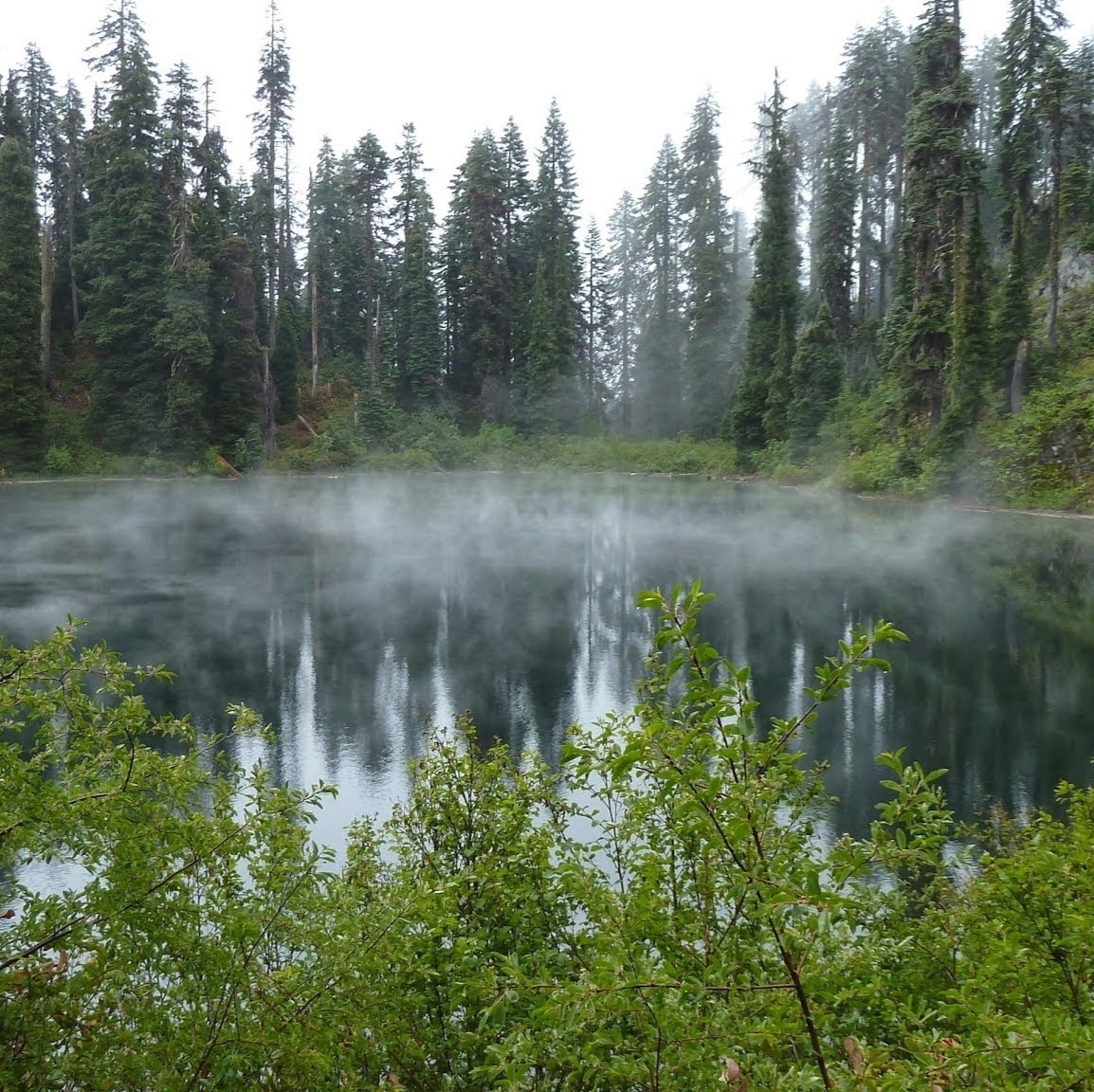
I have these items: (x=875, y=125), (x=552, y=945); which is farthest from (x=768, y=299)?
(x=552, y=945)

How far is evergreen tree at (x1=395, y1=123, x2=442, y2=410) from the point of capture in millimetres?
54406

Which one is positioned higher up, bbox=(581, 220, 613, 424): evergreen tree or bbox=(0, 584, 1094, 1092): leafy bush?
bbox=(581, 220, 613, 424): evergreen tree

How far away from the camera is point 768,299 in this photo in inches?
1866

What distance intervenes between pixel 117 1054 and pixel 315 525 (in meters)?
27.4

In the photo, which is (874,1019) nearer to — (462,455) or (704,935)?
(704,935)

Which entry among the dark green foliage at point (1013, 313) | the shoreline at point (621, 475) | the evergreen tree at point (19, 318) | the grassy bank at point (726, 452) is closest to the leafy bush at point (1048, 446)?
the grassy bank at point (726, 452)

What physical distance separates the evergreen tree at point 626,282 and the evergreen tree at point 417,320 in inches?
611

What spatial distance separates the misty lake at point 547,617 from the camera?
1106cm

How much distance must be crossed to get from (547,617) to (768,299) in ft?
112

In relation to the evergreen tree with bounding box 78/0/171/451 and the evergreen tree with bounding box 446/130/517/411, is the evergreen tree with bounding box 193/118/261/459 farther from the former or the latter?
the evergreen tree with bounding box 446/130/517/411

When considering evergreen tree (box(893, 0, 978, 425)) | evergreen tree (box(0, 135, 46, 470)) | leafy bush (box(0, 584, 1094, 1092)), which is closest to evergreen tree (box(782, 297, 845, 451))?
evergreen tree (box(893, 0, 978, 425))

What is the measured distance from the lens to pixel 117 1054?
317 cm

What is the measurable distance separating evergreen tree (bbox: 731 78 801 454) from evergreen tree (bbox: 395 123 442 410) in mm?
17837

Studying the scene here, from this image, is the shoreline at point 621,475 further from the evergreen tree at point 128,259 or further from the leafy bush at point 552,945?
the leafy bush at point 552,945
